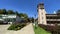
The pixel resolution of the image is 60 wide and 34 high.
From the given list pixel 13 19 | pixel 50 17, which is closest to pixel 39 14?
pixel 50 17

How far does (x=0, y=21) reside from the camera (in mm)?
57000

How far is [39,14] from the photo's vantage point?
63.5m

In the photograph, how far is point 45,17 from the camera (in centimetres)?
6456

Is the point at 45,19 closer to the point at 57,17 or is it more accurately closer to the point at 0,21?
the point at 57,17

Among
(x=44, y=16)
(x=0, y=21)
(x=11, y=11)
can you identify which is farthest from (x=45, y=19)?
(x=11, y=11)

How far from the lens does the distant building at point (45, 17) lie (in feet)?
205

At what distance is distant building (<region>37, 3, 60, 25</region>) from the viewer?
62.5 meters

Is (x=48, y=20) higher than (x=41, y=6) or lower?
lower

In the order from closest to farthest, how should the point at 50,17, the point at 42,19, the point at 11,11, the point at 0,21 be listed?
1. the point at 0,21
2. the point at 42,19
3. the point at 50,17
4. the point at 11,11

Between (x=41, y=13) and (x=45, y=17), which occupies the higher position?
(x=41, y=13)

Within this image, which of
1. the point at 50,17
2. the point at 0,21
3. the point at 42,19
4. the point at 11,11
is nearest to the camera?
the point at 0,21

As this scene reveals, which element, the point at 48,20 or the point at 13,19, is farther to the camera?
the point at 48,20

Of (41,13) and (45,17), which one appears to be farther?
(45,17)

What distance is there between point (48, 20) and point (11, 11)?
3118 cm
